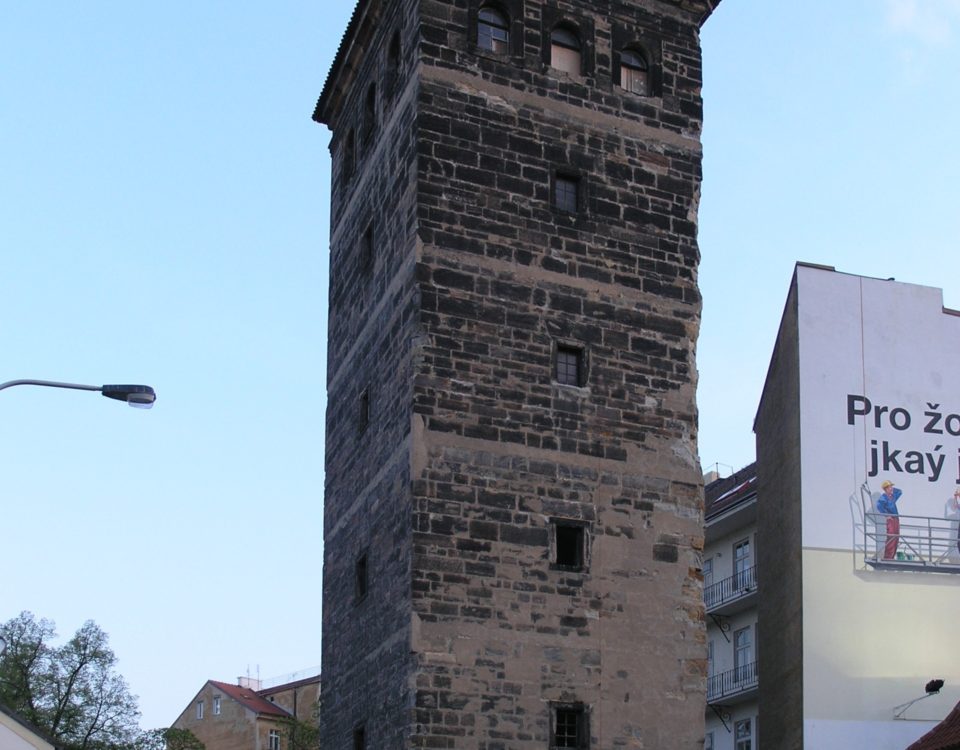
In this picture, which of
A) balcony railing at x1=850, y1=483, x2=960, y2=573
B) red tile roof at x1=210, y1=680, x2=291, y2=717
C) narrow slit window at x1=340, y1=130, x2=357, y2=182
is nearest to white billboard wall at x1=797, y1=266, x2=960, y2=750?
balcony railing at x1=850, y1=483, x2=960, y2=573

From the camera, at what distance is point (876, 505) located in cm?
3005

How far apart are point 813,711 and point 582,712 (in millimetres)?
8760

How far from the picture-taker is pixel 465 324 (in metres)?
22.1

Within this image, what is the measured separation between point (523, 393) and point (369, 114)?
20.5 feet

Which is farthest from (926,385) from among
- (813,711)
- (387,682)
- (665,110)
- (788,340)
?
(387,682)

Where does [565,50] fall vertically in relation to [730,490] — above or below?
above

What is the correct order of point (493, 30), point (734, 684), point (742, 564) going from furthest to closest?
point (742, 564), point (734, 684), point (493, 30)

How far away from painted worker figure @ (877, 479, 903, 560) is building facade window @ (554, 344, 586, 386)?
9640mm

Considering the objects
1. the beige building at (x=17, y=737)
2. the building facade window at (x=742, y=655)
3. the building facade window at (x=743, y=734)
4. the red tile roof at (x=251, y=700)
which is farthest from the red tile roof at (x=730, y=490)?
the red tile roof at (x=251, y=700)

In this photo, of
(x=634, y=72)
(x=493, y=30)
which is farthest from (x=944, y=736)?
(x=493, y=30)

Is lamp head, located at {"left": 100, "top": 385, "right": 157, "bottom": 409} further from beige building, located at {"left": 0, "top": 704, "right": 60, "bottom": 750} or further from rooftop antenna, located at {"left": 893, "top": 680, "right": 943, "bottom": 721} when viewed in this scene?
rooftop antenna, located at {"left": 893, "top": 680, "right": 943, "bottom": 721}

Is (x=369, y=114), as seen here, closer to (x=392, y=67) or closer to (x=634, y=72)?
(x=392, y=67)

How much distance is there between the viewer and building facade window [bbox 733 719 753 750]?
32.7 m

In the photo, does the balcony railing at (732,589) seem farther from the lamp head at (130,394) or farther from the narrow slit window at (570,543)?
the lamp head at (130,394)
